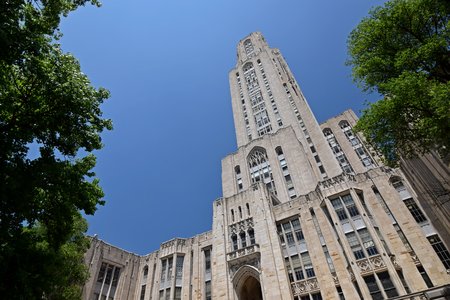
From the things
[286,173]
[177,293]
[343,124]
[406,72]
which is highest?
[343,124]

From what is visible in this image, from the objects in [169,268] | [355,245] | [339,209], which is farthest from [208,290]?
[339,209]

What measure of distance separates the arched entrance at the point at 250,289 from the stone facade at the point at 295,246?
166mm

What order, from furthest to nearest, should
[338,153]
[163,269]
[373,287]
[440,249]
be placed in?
[338,153] → [163,269] → [440,249] → [373,287]

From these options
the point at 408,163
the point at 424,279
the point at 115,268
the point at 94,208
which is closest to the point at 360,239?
the point at 424,279

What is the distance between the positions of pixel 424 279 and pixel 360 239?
571 centimetres

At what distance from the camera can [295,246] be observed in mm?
32781

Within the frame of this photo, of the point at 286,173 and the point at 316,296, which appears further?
the point at 286,173

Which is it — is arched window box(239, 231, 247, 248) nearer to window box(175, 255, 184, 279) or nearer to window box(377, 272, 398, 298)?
window box(175, 255, 184, 279)

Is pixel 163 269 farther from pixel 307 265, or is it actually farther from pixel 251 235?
pixel 307 265

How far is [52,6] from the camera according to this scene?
1350cm

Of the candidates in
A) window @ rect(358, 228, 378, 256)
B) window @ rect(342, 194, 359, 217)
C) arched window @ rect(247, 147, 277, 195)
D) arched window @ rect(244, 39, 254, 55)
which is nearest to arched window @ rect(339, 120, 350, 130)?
arched window @ rect(247, 147, 277, 195)

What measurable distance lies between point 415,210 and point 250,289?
2018 centimetres

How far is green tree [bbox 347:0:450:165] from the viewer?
47.5 feet

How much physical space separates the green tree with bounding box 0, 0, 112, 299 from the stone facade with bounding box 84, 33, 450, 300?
59.0 ft
